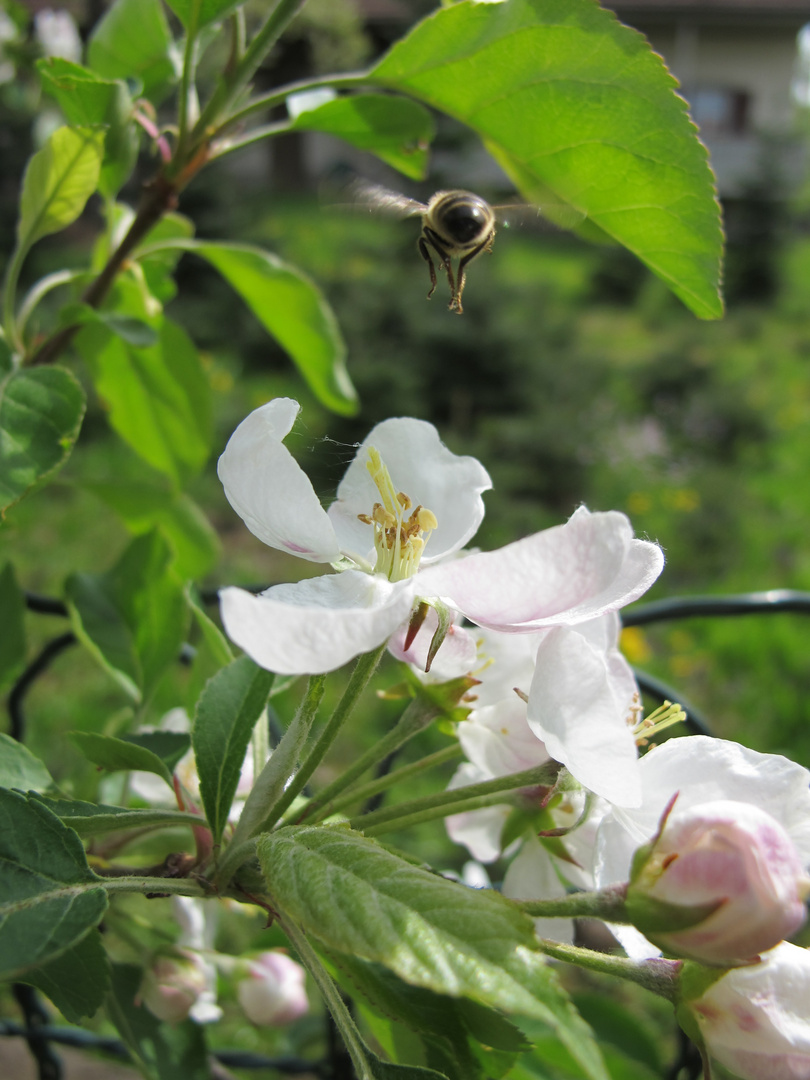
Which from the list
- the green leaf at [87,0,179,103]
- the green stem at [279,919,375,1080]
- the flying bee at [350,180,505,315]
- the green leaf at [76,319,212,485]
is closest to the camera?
the green stem at [279,919,375,1080]

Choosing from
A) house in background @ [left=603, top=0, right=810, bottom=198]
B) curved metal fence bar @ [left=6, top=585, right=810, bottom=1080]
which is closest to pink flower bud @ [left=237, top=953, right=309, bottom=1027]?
curved metal fence bar @ [left=6, top=585, right=810, bottom=1080]

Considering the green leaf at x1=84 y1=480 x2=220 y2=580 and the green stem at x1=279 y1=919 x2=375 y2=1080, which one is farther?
the green leaf at x1=84 y1=480 x2=220 y2=580

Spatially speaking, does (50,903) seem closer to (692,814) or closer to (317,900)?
(317,900)

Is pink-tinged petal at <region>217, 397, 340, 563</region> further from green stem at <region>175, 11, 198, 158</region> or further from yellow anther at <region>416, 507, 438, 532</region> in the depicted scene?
green stem at <region>175, 11, 198, 158</region>

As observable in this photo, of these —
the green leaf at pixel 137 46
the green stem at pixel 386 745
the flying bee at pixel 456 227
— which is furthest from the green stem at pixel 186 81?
the green stem at pixel 386 745

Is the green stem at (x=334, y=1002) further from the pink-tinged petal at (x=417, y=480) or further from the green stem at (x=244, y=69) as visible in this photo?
the green stem at (x=244, y=69)

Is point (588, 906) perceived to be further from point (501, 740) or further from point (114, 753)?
point (114, 753)
